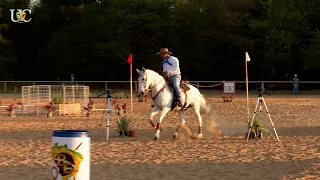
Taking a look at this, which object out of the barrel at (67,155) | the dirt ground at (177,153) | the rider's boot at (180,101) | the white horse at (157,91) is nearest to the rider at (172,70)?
the rider's boot at (180,101)

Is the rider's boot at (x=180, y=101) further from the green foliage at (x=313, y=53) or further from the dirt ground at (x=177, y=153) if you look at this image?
the green foliage at (x=313, y=53)

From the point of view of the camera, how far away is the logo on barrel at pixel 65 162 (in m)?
5.42

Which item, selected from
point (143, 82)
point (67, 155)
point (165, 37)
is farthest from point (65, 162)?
point (165, 37)

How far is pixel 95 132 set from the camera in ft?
49.4

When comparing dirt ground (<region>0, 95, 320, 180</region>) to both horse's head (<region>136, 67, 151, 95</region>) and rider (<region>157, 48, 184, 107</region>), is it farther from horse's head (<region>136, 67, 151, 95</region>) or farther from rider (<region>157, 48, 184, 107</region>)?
rider (<region>157, 48, 184, 107</region>)

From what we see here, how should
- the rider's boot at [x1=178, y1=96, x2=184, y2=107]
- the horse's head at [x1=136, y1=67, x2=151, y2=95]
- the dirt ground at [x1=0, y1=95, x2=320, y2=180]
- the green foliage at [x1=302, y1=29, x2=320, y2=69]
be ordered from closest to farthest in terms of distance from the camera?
the dirt ground at [x1=0, y1=95, x2=320, y2=180], the horse's head at [x1=136, y1=67, x2=151, y2=95], the rider's boot at [x1=178, y1=96, x2=184, y2=107], the green foliage at [x1=302, y1=29, x2=320, y2=69]

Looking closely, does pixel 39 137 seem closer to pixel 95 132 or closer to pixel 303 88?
pixel 95 132

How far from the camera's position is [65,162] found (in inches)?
214

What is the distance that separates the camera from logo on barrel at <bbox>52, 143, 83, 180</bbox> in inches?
213

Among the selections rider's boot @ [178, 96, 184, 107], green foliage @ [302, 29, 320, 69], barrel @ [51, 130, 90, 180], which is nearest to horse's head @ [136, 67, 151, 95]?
rider's boot @ [178, 96, 184, 107]

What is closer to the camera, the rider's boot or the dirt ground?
the dirt ground

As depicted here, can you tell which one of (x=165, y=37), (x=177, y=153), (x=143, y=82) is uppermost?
(x=165, y=37)

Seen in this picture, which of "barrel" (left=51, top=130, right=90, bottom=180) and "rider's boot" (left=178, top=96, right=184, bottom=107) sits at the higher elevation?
"rider's boot" (left=178, top=96, right=184, bottom=107)

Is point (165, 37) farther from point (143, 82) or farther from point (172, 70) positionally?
point (143, 82)
